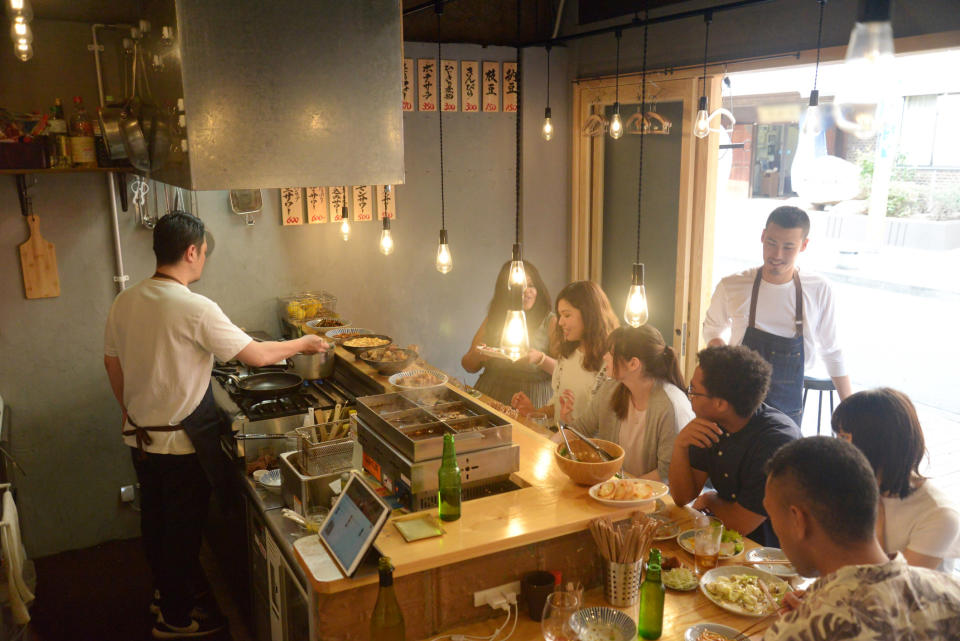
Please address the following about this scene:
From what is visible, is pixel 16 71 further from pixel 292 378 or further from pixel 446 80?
pixel 446 80

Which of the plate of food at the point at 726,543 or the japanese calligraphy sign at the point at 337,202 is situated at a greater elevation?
the japanese calligraphy sign at the point at 337,202

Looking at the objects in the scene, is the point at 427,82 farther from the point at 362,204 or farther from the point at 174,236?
the point at 174,236

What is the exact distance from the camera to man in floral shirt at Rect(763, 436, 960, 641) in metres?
1.57

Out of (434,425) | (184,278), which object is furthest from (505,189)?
(434,425)

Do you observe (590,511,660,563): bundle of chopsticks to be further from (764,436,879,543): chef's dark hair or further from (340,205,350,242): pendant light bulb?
(340,205,350,242): pendant light bulb

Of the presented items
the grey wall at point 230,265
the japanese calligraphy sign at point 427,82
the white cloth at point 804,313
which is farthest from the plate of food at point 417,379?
the japanese calligraphy sign at point 427,82

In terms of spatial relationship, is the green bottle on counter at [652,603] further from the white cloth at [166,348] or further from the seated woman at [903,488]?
the white cloth at [166,348]

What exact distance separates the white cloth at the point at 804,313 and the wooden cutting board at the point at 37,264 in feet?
12.8

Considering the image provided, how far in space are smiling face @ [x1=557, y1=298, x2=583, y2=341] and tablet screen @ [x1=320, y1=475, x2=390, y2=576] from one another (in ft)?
6.31

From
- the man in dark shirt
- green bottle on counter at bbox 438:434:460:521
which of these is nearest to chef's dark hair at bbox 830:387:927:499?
the man in dark shirt

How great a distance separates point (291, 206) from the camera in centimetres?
516

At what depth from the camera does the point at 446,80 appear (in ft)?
18.1

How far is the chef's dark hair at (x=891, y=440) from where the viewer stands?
8.00ft

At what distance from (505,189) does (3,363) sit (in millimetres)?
3579
